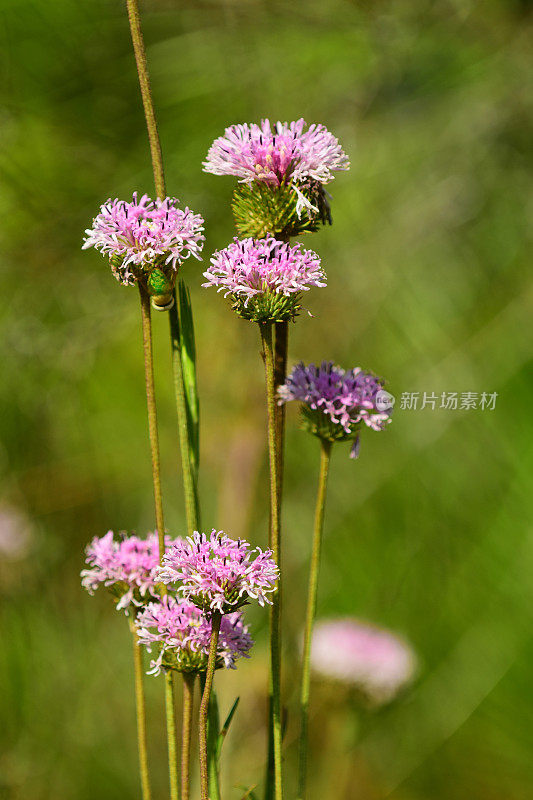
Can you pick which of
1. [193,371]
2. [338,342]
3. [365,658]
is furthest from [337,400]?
[338,342]

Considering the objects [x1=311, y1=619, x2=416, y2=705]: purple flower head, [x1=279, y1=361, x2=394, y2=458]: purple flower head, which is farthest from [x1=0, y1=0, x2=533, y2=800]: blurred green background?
[x1=279, y1=361, x2=394, y2=458]: purple flower head

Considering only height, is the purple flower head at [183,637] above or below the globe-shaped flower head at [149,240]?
below

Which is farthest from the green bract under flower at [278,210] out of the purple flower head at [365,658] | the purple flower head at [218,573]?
the purple flower head at [365,658]

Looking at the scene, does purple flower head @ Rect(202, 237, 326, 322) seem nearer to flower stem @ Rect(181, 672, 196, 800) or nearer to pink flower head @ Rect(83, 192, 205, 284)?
pink flower head @ Rect(83, 192, 205, 284)

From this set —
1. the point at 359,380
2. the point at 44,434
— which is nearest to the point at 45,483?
the point at 44,434

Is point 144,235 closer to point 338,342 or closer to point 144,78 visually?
point 144,78

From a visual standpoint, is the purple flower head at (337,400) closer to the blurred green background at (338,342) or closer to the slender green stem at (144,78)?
the slender green stem at (144,78)

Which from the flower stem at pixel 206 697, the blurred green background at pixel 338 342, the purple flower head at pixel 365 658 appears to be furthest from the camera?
the blurred green background at pixel 338 342
